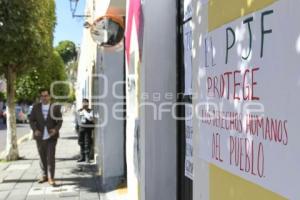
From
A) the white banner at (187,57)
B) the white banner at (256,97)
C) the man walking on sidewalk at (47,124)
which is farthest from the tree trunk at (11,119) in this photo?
the white banner at (256,97)

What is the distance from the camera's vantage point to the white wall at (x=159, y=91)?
20.6ft

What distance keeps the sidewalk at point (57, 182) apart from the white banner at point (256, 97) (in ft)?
20.2

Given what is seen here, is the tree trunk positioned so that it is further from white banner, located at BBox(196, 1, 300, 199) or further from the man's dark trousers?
white banner, located at BBox(196, 1, 300, 199)

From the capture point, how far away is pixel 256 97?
9.84ft

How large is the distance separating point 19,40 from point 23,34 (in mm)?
202

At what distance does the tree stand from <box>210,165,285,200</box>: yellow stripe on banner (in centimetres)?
1063

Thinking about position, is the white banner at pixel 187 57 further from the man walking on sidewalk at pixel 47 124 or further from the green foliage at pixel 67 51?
the green foliage at pixel 67 51

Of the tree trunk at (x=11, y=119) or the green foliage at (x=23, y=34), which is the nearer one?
the green foliage at (x=23, y=34)

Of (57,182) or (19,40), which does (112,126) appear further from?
(19,40)

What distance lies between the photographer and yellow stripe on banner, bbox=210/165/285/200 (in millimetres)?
2924

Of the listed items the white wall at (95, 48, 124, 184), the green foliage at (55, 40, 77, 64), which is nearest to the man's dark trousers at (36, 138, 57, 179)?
the white wall at (95, 48, 124, 184)

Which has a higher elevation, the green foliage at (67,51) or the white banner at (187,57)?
the green foliage at (67,51)

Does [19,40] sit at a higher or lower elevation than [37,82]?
higher

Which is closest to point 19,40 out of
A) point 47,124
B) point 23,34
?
point 23,34
